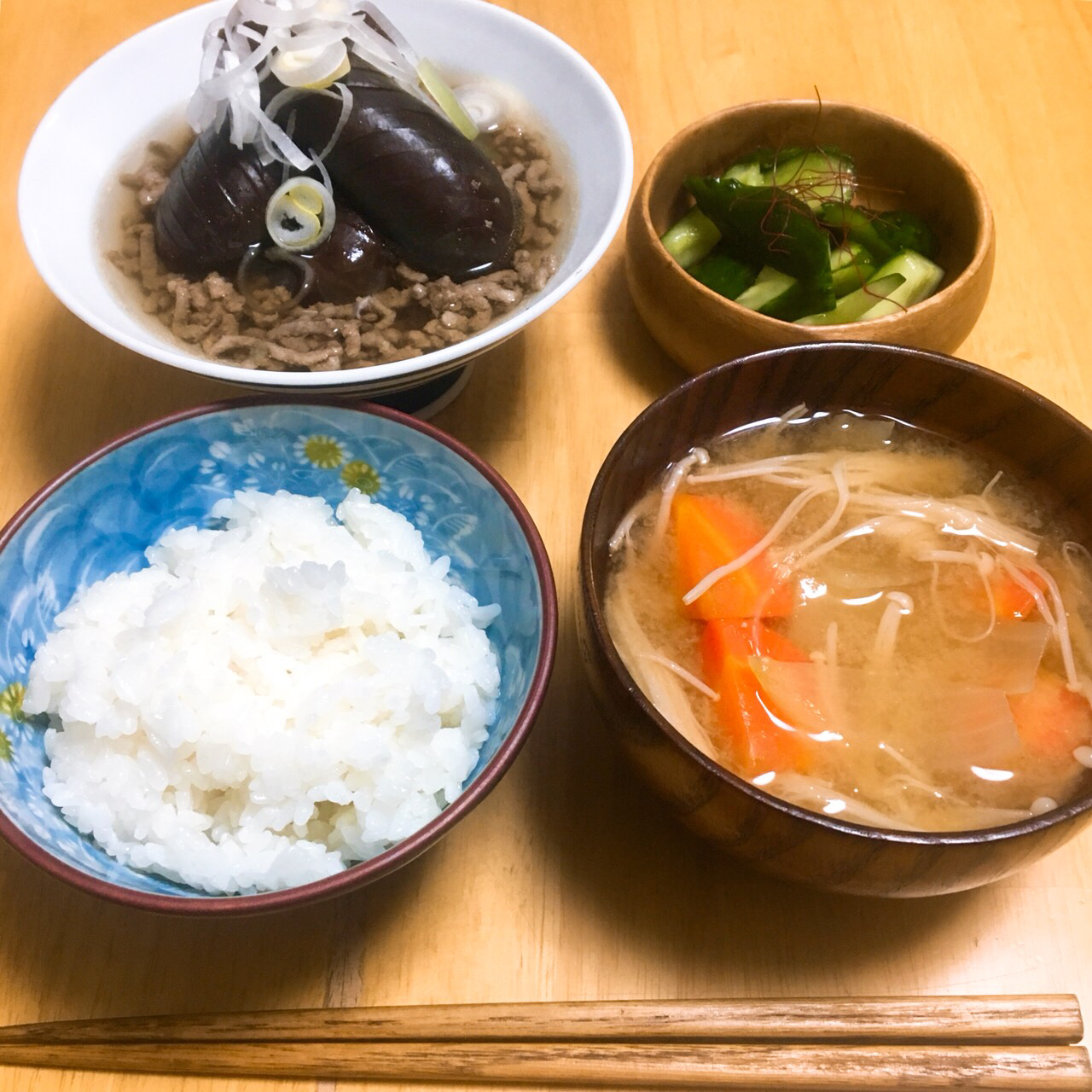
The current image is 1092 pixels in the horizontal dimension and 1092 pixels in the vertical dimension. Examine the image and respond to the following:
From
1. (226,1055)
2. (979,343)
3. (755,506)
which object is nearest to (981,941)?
(755,506)

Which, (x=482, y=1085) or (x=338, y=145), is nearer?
(x=482, y=1085)

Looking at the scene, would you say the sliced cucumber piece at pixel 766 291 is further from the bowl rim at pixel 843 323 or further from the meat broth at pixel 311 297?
the meat broth at pixel 311 297

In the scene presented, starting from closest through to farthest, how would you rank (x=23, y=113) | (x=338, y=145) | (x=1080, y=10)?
(x=338, y=145) → (x=23, y=113) → (x=1080, y=10)

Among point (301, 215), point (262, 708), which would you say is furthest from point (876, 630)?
point (301, 215)

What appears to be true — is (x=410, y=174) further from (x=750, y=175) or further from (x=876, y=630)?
(x=876, y=630)

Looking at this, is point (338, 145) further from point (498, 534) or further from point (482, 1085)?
point (482, 1085)

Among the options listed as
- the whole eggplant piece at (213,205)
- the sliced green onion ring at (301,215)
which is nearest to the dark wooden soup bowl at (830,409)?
the sliced green onion ring at (301,215)
